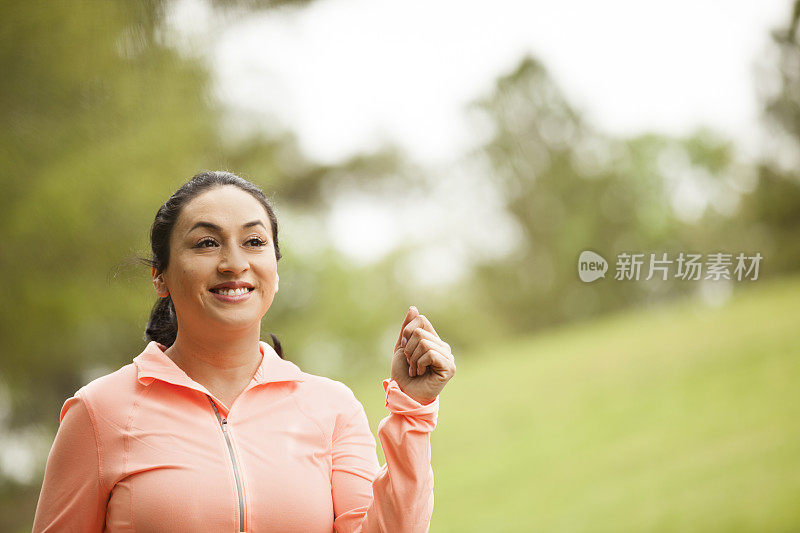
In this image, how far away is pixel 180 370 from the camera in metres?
0.79

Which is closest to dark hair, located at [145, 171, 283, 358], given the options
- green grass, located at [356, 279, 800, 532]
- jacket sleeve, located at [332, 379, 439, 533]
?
jacket sleeve, located at [332, 379, 439, 533]

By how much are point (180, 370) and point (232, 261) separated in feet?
Result: 0.38

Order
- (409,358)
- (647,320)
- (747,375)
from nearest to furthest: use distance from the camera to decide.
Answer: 1. (409,358)
2. (747,375)
3. (647,320)

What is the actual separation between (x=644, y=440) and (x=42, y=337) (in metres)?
3.16

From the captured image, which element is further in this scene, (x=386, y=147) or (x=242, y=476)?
(x=386, y=147)

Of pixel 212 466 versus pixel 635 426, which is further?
pixel 635 426

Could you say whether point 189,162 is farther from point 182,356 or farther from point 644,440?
point 182,356

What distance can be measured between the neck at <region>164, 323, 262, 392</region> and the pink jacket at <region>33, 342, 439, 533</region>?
2 cm

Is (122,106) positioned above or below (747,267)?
below

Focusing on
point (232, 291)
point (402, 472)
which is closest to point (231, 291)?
point (232, 291)

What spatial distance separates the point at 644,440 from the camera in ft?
15.4

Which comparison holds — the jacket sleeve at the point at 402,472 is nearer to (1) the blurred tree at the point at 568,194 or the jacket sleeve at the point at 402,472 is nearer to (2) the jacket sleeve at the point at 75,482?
(2) the jacket sleeve at the point at 75,482

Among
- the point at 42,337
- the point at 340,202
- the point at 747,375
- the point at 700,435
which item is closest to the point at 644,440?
the point at 700,435

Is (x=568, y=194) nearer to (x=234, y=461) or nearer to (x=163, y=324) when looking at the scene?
(x=163, y=324)
